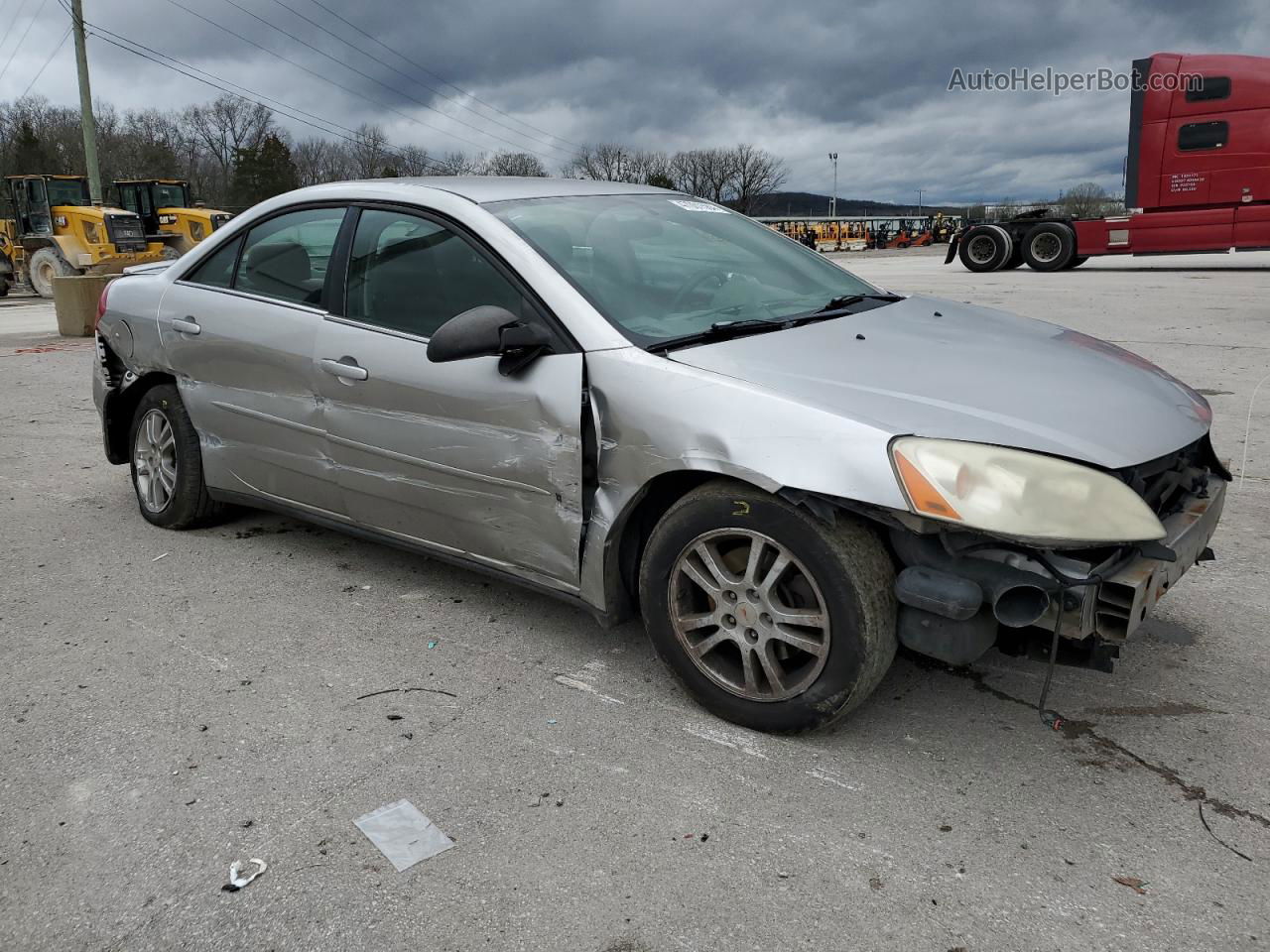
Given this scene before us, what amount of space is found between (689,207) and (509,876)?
2.78 m

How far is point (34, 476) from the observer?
607cm

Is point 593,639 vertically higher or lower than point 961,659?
→ lower

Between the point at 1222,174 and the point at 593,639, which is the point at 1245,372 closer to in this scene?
the point at 593,639

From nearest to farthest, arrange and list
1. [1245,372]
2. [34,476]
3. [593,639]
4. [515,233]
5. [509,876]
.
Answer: [509,876] < [515,233] < [593,639] < [34,476] < [1245,372]

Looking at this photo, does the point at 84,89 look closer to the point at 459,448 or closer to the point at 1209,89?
the point at 1209,89

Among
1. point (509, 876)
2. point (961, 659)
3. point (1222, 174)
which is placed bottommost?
point (509, 876)

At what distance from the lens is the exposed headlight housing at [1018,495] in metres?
2.39

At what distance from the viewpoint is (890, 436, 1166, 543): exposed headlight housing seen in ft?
7.83

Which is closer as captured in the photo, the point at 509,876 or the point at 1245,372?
the point at 509,876

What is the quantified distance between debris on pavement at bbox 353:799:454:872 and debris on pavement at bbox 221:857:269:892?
24cm

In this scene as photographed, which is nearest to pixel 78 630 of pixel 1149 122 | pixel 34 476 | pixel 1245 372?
pixel 34 476

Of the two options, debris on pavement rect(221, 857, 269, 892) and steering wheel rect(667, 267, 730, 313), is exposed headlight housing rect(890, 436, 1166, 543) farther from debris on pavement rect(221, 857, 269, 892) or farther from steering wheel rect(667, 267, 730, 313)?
debris on pavement rect(221, 857, 269, 892)

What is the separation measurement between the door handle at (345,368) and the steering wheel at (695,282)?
1139 mm

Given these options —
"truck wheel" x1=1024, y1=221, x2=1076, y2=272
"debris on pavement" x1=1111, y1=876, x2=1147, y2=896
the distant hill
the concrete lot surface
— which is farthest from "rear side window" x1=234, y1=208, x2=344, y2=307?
the distant hill
